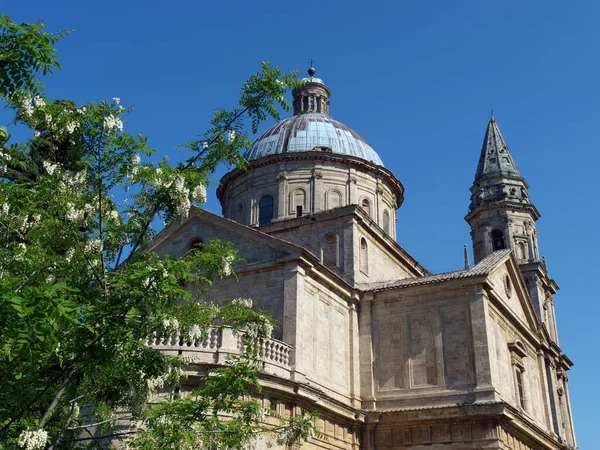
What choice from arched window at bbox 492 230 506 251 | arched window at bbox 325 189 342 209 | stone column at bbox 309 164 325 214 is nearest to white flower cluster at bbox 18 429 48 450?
stone column at bbox 309 164 325 214

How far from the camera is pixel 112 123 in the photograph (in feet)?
31.6

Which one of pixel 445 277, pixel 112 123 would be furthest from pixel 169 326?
pixel 445 277

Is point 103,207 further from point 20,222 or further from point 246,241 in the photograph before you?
point 246,241

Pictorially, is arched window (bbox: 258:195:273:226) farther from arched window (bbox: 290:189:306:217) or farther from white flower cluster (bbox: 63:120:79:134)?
white flower cluster (bbox: 63:120:79:134)

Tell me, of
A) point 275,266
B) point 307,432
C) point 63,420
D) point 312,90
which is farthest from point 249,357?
point 312,90

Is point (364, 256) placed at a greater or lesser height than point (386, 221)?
lesser

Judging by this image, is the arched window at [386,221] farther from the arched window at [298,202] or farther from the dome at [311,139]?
the arched window at [298,202]

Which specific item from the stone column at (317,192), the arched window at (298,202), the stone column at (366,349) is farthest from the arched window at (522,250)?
the stone column at (366,349)

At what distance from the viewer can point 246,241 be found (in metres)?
23.7

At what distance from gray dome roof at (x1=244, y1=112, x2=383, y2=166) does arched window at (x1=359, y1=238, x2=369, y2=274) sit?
7.04 metres

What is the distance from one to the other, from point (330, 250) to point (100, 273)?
18.0m

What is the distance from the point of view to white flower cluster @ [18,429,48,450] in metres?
7.91

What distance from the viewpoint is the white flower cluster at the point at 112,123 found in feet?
31.5

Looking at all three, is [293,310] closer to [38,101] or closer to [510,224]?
[38,101]
